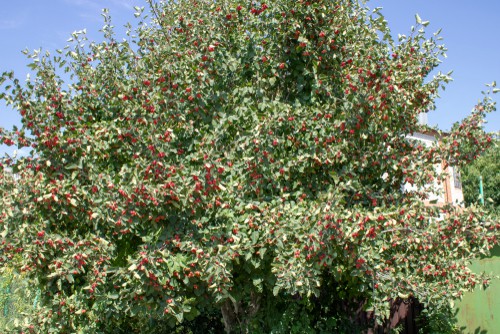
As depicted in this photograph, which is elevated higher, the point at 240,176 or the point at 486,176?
the point at 486,176

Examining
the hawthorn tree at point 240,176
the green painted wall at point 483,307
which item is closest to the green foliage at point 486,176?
the green painted wall at point 483,307

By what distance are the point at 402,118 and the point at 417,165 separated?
0.56 meters

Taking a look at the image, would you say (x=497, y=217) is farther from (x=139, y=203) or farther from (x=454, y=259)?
(x=139, y=203)

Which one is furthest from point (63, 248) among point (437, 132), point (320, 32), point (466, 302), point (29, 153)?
point (466, 302)

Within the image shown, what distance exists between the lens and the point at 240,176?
17.7 feet

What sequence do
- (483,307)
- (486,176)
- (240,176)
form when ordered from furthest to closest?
(486,176) < (483,307) < (240,176)

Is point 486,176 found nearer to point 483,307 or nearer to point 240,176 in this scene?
point 483,307

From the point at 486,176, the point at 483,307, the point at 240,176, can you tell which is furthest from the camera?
the point at 486,176

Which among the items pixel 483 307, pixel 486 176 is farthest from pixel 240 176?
pixel 486 176

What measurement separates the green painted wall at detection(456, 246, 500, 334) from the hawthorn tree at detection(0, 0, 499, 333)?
306 centimetres

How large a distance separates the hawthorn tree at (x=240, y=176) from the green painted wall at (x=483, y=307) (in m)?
3.06

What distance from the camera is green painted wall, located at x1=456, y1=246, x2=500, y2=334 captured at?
816 centimetres

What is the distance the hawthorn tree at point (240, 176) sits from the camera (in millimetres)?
4824

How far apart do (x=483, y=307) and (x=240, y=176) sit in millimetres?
5329
